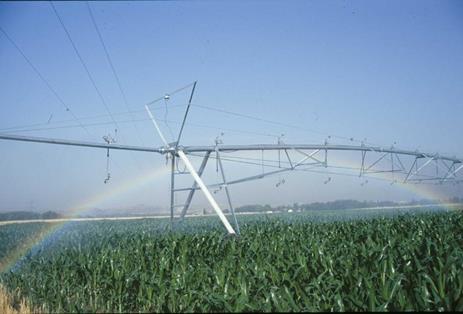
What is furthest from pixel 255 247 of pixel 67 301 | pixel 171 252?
pixel 67 301

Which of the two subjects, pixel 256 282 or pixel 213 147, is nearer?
pixel 256 282

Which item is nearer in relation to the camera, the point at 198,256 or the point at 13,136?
the point at 198,256

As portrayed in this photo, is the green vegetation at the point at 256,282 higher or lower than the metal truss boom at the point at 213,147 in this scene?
lower

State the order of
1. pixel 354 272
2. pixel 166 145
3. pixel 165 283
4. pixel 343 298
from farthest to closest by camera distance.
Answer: pixel 166 145 < pixel 165 283 < pixel 354 272 < pixel 343 298

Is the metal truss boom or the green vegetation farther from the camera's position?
the metal truss boom

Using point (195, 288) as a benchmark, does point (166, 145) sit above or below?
above

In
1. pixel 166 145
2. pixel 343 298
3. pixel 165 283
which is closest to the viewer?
pixel 343 298

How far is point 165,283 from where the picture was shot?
334 inches

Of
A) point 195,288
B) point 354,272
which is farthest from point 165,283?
point 354,272

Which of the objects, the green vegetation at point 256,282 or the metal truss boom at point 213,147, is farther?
the metal truss boom at point 213,147

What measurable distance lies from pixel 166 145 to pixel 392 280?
1631cm

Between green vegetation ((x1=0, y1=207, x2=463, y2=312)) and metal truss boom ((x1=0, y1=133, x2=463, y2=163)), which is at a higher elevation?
metal truss boom ((x1=0, y1=133, x2=463, y2=163))

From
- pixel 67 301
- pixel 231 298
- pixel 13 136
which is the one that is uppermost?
pixel 13 136

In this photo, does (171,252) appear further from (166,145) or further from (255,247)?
(166,145)
